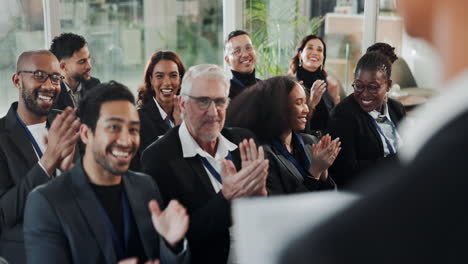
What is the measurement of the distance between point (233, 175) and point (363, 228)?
2.04m

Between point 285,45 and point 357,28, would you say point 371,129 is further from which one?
point 357,28

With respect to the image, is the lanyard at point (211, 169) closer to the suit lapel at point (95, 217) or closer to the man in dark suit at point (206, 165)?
the man in dark suit at point (206, 165)

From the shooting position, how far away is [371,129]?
3945 millimetres

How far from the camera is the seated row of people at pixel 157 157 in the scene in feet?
7.16

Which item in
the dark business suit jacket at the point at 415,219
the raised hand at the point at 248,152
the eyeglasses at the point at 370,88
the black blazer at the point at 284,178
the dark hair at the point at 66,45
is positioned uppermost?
the dark business suit jacket at the point at 415,219

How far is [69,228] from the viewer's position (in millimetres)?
2139

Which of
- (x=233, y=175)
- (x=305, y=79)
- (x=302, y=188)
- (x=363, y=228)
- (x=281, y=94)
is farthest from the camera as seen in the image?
(x=305, y=79)

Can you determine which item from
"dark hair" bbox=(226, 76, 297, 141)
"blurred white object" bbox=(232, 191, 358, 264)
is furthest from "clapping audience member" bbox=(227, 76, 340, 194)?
"blurred white object" bbox=(232, 191, 358, 264)

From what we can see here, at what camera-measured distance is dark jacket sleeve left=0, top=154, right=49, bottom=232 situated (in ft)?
8.84

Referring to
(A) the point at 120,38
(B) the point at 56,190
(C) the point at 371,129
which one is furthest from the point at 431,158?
(A) the point at 120,38

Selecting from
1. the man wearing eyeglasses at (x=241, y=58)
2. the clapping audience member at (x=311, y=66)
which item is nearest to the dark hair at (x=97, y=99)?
the man wearing eyeglasses at (x=241, y=58)

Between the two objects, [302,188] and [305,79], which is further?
[305,79]

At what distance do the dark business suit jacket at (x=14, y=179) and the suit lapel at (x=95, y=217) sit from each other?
0.55 m

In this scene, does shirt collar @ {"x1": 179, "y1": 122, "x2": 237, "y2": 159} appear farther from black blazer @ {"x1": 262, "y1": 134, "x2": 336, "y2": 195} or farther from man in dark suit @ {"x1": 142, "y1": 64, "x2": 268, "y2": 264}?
black blazer @ {"x1": 262, "y1": 134, "x2": 336, "y2": 195}
